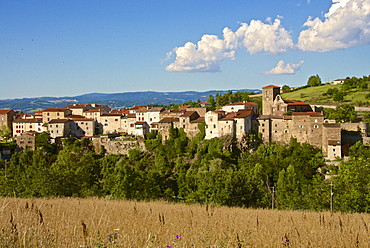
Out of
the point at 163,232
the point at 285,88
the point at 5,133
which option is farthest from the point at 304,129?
the point at 285,88

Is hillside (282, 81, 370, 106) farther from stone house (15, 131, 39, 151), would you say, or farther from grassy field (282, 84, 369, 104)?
stone house (15, 131, 39, 151)

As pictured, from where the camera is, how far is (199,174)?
124ft

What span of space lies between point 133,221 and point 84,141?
48311 millimetres

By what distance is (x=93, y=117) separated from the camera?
61.0 m

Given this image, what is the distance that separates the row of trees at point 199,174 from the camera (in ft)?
76.4

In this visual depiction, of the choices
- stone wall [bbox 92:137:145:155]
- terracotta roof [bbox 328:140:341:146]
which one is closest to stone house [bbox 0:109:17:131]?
stone wall [bbox 92:137:145:155]

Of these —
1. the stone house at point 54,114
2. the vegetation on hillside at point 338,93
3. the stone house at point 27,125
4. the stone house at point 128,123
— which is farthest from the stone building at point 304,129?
the stone house at point 27,125

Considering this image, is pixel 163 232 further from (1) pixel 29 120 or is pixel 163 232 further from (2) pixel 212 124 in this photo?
(1) pixel 29 120

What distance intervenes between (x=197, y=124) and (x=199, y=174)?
12.3m

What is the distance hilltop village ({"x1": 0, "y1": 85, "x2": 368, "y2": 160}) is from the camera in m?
44.2

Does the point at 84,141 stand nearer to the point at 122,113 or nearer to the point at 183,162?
the point at 122,113

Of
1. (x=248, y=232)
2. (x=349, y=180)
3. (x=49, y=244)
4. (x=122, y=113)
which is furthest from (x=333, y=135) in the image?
(x=49, y=244)

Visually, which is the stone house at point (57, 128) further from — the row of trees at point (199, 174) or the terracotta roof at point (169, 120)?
the terracotta roof at point (169, 120)

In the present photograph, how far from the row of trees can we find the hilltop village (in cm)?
139
